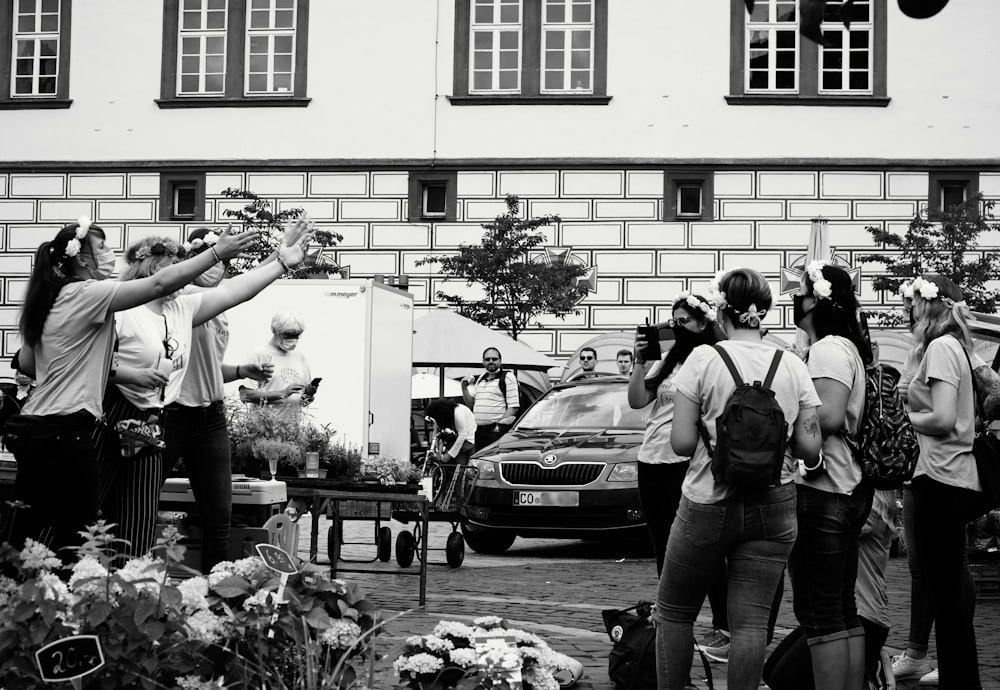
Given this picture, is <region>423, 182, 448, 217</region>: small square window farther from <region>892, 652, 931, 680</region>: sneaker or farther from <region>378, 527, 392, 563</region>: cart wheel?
<region>892, 652, 931, 680</region>: sneaker

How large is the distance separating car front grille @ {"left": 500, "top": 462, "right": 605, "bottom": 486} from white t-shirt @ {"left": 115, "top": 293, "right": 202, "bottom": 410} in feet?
22.5

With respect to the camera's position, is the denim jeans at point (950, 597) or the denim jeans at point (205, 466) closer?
the denim jeans at point (950, 597)

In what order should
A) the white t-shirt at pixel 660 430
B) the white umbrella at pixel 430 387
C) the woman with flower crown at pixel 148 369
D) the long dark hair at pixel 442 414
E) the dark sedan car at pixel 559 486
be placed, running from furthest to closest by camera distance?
1. the white umbrella at pixel 430 387
2. the long dark hair at pixel 442 414
3. the dark sedan car at pixel 559 486
4. the white t-shirt at pixel 660 430
5. the woman with flower crown at pixel 148 369

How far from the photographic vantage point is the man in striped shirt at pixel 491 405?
63.6 feet

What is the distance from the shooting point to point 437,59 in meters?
31.5

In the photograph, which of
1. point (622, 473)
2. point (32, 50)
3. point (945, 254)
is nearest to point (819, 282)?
point (622, 473)

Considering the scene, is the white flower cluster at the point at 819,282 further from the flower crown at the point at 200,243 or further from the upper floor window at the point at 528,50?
the upper floor window at the point at 528,50

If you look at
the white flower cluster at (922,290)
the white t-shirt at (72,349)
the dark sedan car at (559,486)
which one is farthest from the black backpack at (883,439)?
the dark sedan car at (559,486)

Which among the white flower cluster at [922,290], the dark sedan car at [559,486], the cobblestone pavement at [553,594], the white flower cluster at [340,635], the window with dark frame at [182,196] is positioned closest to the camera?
the white flower cluster at [340,635]

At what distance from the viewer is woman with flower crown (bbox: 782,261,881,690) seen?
18.6 ft

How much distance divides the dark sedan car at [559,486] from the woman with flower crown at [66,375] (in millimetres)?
8048

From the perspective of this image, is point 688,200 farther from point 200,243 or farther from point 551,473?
point 200,243

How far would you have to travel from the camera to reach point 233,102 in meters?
31.9

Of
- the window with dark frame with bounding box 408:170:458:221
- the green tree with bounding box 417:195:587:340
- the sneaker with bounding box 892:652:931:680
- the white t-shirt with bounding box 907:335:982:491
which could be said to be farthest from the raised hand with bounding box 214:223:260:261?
the window with dark frame with bounding box 408:170:458:221
